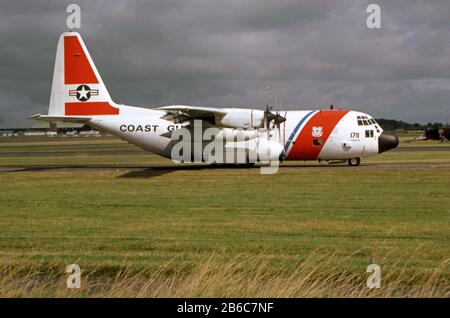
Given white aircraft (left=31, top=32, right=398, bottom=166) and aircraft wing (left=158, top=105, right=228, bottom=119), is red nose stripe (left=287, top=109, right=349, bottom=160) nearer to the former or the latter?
white aircraft (left=31, top=32, right=398, bottom=166)

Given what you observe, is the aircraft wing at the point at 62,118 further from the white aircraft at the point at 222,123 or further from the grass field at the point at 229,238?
the grass field at the point at 229,238

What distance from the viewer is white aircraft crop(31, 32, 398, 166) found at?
3416 centimetres

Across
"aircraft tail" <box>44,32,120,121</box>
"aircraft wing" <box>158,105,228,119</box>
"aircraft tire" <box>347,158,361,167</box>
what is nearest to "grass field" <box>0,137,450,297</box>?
"aircraft wing" <box>158,105,228,119</box>

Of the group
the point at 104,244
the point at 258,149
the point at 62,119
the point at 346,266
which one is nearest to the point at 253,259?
the point at 346,266

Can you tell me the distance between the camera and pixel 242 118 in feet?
109

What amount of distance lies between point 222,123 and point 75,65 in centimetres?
1064

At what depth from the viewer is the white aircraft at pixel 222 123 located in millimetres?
34156

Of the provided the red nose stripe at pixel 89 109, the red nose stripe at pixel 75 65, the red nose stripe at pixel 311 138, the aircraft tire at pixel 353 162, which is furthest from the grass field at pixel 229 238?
the red nose stripe at pixel 75 65

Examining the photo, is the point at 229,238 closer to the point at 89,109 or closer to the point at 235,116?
the point at 235,116

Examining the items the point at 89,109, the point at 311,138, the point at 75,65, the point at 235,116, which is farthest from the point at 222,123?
the point at 75,65

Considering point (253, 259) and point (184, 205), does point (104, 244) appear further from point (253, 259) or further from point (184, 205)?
point (184, 205)

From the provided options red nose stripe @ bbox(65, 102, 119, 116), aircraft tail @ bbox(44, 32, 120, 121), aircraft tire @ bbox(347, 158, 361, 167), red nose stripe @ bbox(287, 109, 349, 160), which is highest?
aircraft tail @ bbox(44, 32, 120, 121)

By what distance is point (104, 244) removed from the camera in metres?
13.3

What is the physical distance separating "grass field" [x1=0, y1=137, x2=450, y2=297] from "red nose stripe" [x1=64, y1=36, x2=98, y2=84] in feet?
37.2
